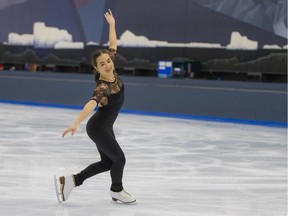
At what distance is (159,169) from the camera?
6816 mm

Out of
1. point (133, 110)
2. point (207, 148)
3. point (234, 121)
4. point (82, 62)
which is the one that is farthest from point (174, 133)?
point (82, 62)

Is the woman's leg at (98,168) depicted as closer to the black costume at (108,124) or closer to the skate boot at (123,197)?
the black costume at (108,124)

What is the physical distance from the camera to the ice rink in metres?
5.02

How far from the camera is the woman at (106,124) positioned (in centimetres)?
478

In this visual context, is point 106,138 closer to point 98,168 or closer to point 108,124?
point 108,124

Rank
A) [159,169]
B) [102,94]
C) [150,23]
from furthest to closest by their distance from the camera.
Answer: [150,23] < [159,169] < [102,94]

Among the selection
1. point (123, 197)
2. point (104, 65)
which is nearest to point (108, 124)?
point (104, 65)

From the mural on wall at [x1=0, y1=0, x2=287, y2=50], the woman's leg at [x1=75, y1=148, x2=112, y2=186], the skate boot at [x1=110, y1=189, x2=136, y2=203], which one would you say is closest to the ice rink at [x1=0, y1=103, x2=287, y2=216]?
the skate boot at [x1=110, y1=189, x2=136, y2=203]

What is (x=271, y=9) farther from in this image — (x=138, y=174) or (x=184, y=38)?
(x=138, y=174)

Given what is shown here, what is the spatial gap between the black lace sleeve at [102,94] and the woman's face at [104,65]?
94 mm

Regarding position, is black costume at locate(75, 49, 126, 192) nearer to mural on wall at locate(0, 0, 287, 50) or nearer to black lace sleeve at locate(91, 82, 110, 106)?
black lace sleeve at locate(91, 82, 110, 106)

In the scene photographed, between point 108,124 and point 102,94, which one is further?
point 108,124

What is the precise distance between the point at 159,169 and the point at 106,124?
6.64 ft

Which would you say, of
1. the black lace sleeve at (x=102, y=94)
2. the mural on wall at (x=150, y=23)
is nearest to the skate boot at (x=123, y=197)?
the black lace sleeve at (x=102, y=94)
